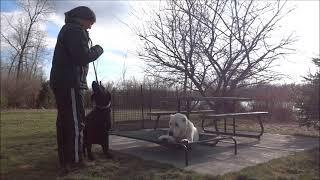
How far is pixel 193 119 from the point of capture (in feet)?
50.5

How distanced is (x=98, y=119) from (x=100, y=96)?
1.18ft

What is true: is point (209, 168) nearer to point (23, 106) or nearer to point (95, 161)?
point (95, 161)

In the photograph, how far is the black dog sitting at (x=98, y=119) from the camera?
19.1ft

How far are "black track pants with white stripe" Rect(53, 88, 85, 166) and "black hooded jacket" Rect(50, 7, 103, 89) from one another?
0.11 meters

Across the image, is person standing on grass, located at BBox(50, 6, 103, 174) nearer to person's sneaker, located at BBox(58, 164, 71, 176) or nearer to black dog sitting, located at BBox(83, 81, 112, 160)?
person's sneaker, located at BBox(58, 164, 71, 176)

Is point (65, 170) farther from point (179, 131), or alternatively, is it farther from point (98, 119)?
point (179, 131)

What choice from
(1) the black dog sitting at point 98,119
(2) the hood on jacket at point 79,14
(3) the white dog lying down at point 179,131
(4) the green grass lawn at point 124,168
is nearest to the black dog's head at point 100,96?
(1) the black dog sitting at point 98,119

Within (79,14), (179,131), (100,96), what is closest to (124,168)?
(100,96)

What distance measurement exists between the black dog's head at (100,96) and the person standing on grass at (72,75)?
0.59 meters

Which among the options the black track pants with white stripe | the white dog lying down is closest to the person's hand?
the black track pants with white stripe

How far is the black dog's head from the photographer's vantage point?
578 cm

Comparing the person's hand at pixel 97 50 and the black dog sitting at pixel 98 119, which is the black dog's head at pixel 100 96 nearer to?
the black dog sitting at pixel 98 119

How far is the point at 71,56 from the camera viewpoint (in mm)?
5012

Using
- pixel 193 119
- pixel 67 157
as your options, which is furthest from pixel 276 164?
pixel 193 119
